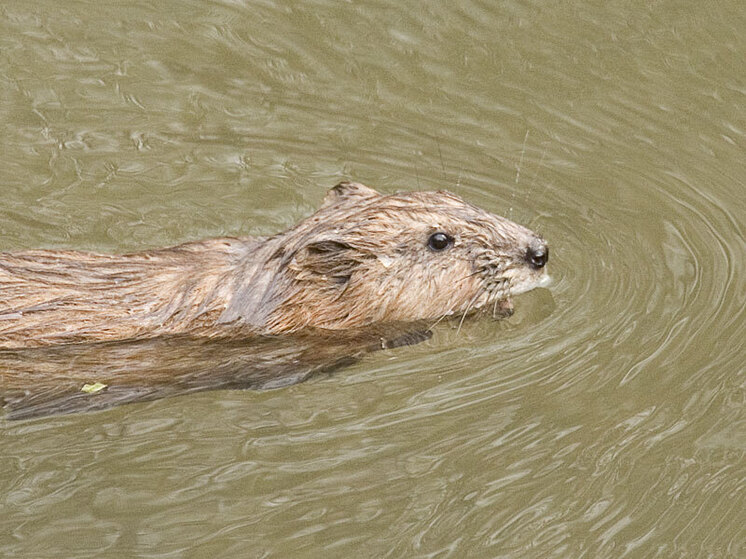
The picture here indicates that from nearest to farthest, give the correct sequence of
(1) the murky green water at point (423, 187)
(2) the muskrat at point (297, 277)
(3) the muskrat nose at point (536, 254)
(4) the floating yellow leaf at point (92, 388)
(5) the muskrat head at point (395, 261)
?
(1) the murky green water at point (423, 187) → (2) the muskrat at point (297, 277) → (4) the floating yellow leaf at point (92, 388) → (5) the muskrat head at point (395, 261) → (3) the muskrat nose at point (536, 254)

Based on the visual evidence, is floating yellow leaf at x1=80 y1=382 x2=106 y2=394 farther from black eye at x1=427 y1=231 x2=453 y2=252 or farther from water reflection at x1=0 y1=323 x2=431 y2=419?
black eye at x1=427 y1=231 x2=453 y2=252

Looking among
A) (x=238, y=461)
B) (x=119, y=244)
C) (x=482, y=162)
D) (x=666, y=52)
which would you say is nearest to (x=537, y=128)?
(x=482, y=162)

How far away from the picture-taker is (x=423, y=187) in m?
7.79

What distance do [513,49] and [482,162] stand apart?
4.23 feet

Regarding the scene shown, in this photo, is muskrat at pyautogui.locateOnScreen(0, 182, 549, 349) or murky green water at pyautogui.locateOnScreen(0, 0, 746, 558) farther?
muskrat at pyautogui.locateOnScreen(0, 182, 549, 349)

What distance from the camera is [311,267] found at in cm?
603

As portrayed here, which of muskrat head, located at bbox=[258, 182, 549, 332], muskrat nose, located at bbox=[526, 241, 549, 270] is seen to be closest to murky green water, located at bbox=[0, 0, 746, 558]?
muskrat head, located at bbox=[258, 182, 549, 332]

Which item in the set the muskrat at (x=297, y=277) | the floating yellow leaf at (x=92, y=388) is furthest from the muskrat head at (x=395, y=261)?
the floating yellow leaf at (x=92, y=388)

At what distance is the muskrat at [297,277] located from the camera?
228 inches

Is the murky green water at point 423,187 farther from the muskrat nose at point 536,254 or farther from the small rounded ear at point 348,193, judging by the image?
the small rounded ear at point 348,193

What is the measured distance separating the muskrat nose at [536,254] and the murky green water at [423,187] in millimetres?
391

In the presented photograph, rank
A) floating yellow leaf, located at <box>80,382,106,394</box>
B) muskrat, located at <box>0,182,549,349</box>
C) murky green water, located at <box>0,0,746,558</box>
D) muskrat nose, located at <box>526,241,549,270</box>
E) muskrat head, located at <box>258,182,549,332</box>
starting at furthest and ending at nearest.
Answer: muskrat nose, located at <box>526,241,549,270</box>
muskrat head, located at <box>258,182,549,332</box>
floating yellow leaf, located at <box>80,382,106,394</box>
muskrat, located at <box>0,182,549,349</box>
murky green water, located at <box>0,0,746,558</box>

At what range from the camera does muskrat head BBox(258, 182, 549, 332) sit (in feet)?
19.9

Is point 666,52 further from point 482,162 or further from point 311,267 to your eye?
point 311,267
